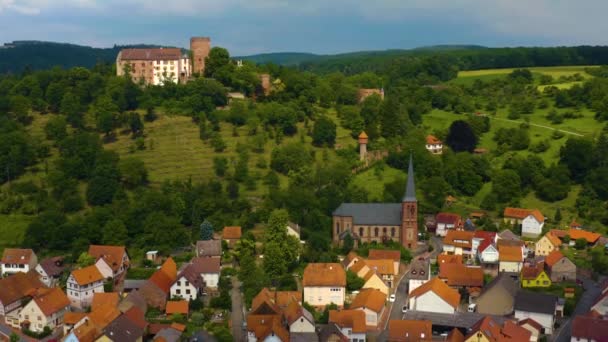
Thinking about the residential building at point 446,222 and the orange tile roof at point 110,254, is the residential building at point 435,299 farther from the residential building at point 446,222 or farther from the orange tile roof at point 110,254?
the orange tile roof at point 110,254

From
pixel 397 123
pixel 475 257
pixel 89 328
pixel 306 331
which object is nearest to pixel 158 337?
pixel 89 328

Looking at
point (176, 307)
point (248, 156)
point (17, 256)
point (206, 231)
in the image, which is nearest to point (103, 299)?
point (176, 307)

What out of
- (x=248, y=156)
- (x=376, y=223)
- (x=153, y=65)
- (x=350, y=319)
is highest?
(x=153, y=65)

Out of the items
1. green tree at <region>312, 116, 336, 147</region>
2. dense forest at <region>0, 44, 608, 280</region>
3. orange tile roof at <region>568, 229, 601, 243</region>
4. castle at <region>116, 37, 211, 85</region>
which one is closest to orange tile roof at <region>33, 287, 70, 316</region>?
dense forest at <region>0, 44, 608, 280</region>

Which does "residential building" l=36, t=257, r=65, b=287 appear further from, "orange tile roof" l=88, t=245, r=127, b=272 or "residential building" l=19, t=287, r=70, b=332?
"residential building" l=19, t=287, r=70, b=332

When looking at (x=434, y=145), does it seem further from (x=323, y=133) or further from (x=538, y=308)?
(x=538, y=308)

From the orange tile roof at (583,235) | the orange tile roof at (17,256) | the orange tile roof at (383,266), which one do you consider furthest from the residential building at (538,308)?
the orange tile roof at (17,256)
